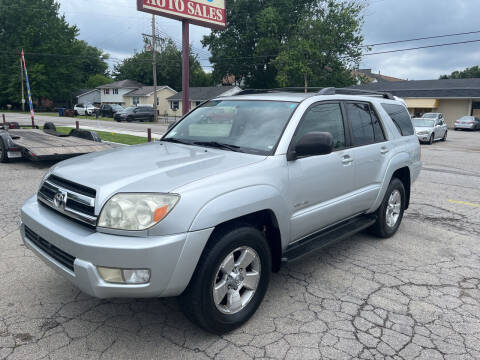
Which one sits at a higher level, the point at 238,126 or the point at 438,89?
the point at 438,89

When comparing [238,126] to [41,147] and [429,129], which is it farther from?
[429,129]

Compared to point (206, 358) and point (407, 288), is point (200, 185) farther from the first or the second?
point (407, 288)

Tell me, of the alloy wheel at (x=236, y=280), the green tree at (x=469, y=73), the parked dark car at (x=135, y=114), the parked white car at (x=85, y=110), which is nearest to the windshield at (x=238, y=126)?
the alloy wheel at (x=236, y=280)

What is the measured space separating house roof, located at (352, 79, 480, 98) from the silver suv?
4269 centimetres

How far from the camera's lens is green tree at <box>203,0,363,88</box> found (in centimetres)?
4066

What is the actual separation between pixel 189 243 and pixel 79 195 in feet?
2.93

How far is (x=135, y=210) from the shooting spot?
8.25 ft

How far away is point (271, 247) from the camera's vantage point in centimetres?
334

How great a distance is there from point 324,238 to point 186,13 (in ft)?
34.9

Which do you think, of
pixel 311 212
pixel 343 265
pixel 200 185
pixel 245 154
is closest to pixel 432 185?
pixel 343 265

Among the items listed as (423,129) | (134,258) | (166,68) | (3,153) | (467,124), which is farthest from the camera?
(166,68)

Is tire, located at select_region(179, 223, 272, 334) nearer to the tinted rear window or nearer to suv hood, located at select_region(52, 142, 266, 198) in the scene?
suv hood, located at select_region(52, 142, 266, 198)

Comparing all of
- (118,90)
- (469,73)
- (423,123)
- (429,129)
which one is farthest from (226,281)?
(469,73)

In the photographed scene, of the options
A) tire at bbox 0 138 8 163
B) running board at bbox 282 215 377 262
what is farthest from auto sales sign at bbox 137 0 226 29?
running board at bbox 282 215 377 262
